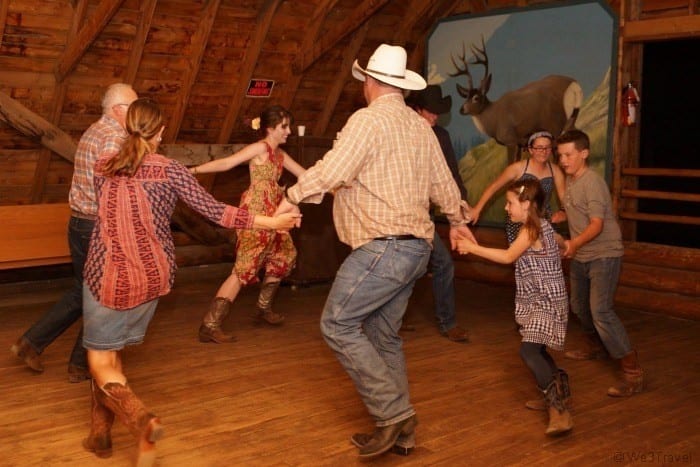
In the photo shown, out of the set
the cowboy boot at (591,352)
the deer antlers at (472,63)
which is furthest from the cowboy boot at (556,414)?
the deer antlers at (472,63)

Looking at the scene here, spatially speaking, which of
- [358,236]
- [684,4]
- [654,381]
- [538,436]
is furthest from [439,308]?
[684,4]

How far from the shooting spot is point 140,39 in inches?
283

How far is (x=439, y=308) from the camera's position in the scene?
20.4ft

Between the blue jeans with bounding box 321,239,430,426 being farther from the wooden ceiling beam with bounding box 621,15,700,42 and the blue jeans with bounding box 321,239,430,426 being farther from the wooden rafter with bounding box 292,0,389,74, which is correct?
the wooden rafter with bounding box 292,0,389,74

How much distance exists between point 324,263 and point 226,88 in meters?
1.79

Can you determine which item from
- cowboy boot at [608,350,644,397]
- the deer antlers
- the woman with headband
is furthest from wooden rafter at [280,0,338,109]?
cowboy boot at [608,350,644,397]

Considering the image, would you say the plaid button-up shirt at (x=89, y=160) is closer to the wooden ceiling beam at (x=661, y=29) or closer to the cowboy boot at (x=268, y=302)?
the cowboy boot at (x=268, y=302)

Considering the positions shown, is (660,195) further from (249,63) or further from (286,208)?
(286,208)

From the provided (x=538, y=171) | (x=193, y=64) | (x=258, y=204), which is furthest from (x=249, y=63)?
(x=538, y=171)

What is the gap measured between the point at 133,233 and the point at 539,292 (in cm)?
197

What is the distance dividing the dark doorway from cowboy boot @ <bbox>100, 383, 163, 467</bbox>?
20.0 ft

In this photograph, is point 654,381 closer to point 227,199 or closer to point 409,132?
point 409,132

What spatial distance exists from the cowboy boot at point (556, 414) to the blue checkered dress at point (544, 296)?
22 cm

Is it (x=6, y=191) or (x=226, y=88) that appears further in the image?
(x=226, y=88)
